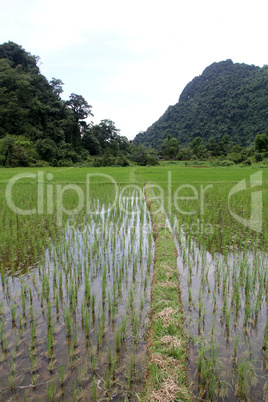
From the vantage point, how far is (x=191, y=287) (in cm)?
274

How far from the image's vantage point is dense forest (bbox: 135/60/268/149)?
41.3 m

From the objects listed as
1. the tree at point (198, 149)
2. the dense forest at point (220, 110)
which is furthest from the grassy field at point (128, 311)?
the dense forest at point (220, 110)

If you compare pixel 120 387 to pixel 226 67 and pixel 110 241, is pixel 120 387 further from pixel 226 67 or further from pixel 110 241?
pixel 226 67

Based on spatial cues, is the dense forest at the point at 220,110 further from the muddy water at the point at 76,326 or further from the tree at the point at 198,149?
the muddy water at the point at 76,326

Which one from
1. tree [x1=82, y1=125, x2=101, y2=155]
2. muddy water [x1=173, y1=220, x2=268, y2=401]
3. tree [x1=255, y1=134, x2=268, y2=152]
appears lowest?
muddy water [x1=173, y1=220, x2=268, y2=401]

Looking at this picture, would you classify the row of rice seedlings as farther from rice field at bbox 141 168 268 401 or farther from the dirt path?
the dirt path

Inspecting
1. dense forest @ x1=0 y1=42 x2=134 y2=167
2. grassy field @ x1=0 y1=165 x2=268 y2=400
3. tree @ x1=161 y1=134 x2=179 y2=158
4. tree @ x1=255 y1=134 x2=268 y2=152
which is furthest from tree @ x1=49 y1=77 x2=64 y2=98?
grassy field @ x1=0 y1=165 x2=268 y2=400

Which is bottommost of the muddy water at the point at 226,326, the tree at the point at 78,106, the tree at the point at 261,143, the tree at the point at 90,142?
the muddy water at the point at 226,326

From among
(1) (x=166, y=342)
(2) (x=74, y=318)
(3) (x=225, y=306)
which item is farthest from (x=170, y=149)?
(1) (x=166, y=342)

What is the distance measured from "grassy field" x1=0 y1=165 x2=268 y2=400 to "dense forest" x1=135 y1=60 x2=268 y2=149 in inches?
1383

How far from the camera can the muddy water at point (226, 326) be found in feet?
5.17

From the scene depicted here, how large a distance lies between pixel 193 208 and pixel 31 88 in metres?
27.4

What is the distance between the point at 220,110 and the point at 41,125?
1293 inches

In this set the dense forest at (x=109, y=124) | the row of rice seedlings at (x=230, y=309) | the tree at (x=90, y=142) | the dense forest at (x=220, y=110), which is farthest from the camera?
the dense forest at (x=220, y=110)
